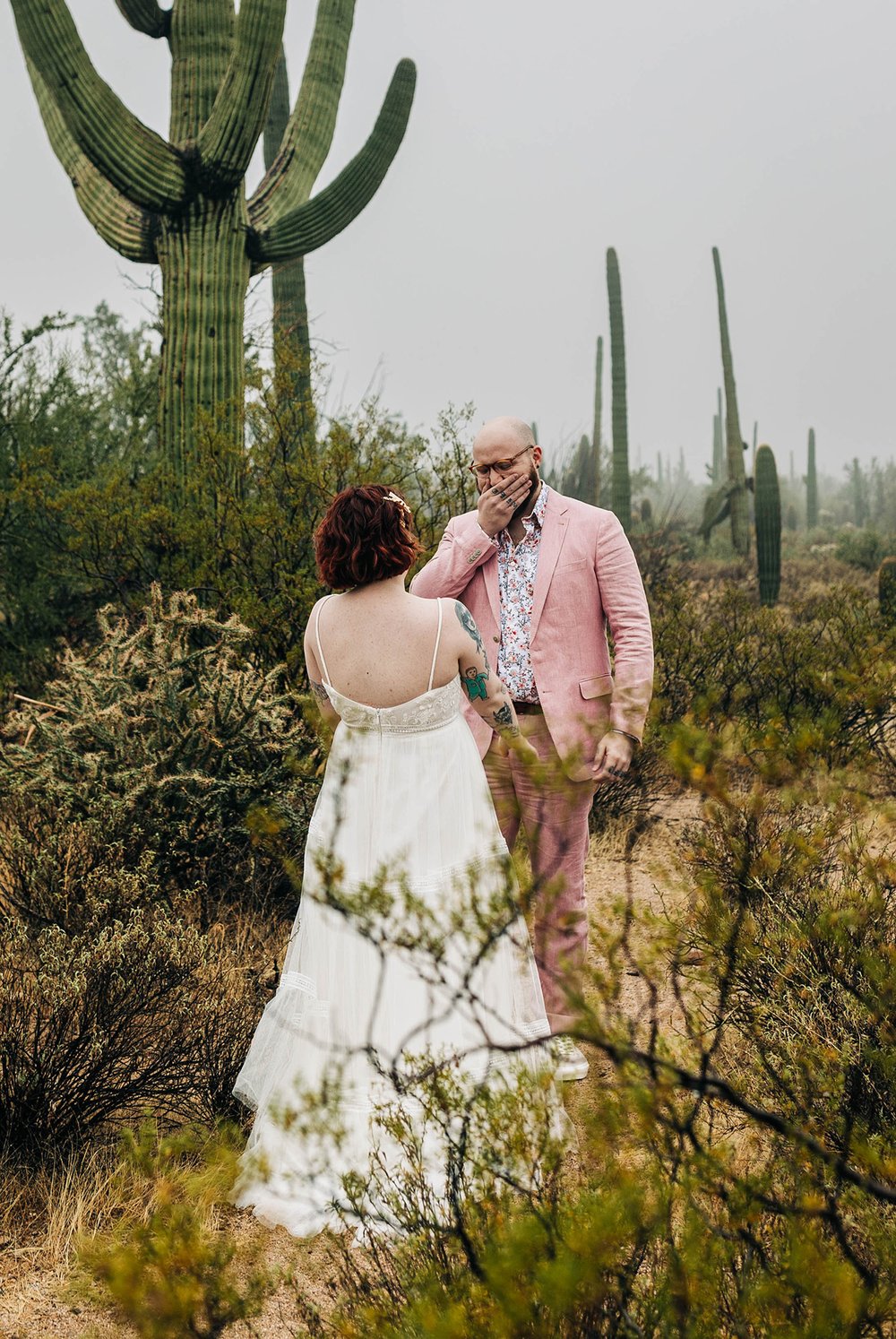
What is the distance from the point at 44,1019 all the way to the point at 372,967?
98 cm

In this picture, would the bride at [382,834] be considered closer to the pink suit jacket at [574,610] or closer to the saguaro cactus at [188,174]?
the pink suit jacket at [574,610]

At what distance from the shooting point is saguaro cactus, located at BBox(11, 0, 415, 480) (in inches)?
289

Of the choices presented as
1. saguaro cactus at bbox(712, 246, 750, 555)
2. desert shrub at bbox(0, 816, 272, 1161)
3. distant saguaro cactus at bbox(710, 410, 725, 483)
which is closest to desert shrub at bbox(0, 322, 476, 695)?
desert shrub at bbox(0, 816, 272, 1161)

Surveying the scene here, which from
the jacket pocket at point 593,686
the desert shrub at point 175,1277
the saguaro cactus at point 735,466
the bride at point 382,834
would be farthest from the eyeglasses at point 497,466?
the saguaro cactus at point 735,466

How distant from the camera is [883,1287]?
1.47 metres

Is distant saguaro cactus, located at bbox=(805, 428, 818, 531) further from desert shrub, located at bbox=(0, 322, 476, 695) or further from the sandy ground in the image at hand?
the sandy ground

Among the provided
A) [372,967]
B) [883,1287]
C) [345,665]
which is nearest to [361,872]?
[372,967]

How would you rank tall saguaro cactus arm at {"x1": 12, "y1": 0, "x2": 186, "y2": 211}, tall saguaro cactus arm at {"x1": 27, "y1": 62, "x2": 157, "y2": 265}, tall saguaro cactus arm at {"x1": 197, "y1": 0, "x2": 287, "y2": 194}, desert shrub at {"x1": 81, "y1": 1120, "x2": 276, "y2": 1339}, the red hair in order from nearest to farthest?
desert shrub at {"x1": 81, "y1": 1120, "x2": 276, "y2": 1339} < the red hair < tall saguaro cactus arm at {"x1": 12, "y1": 0, "x2": 186, "y2": 211} < tall saguaro cactus arm at {"x1": 197, "y1": 0, "x2": 287, "y2": 194} < tall saguaro cactus arm at {"x1": 27, "y1": 62, "x2": 157, "y2": 265}

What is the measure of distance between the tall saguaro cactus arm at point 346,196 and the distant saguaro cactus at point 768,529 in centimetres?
807

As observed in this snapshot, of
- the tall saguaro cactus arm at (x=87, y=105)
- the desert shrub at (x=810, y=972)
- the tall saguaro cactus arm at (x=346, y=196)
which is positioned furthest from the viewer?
the tall saguaro cactus arm at (x=346, y=196)

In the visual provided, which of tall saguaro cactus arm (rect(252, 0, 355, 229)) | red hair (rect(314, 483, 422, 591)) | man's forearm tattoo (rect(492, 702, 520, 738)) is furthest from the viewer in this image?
tall saguaro cactus arm (rect(252, 0, 355, 229))

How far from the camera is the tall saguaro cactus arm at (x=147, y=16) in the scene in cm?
816

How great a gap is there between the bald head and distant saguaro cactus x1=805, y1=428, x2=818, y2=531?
37172 mm

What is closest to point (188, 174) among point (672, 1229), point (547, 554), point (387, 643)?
point (547, 554)
